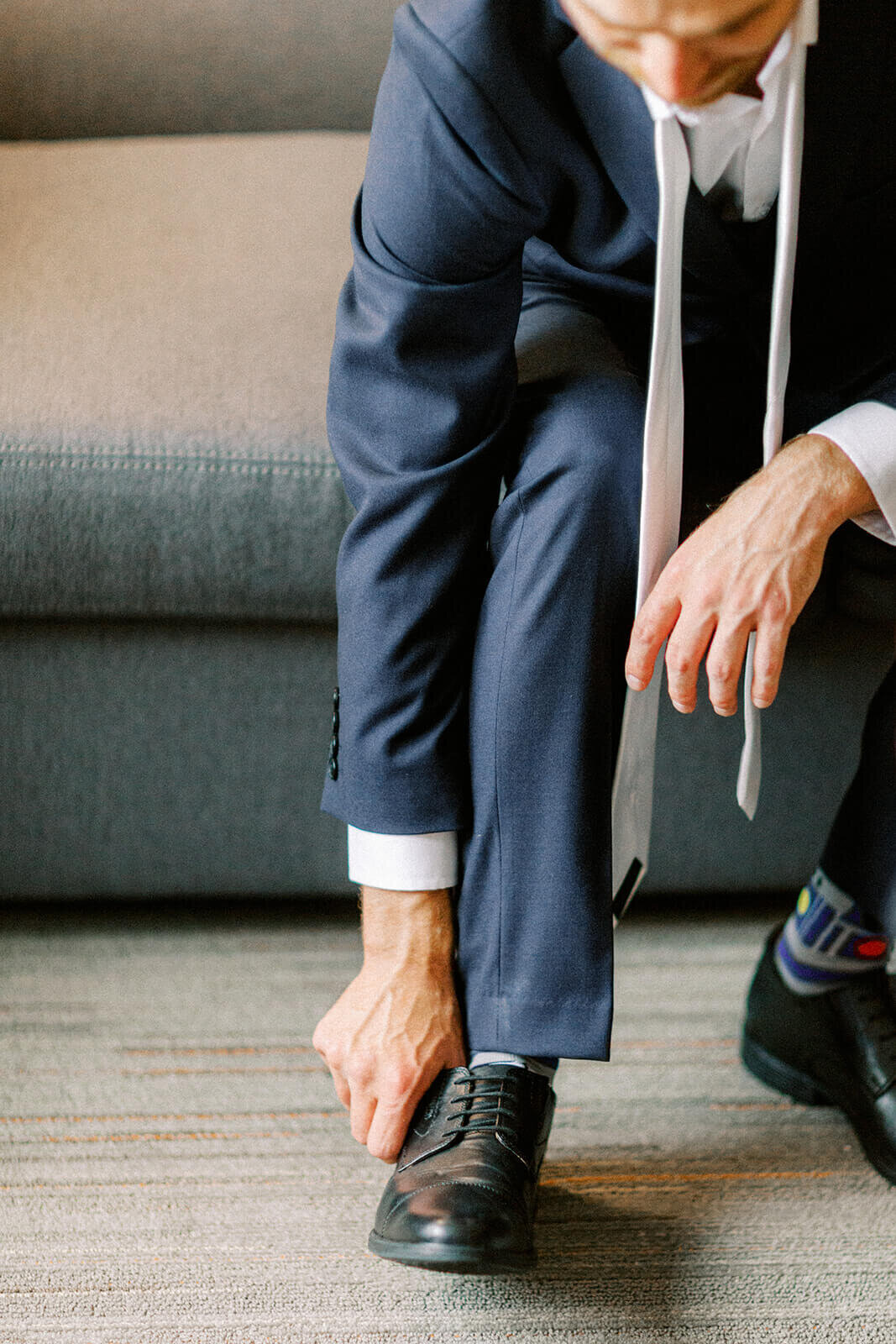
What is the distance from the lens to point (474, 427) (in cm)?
71

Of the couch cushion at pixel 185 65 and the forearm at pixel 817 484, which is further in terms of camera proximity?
the couch cushion at pixel 185 65

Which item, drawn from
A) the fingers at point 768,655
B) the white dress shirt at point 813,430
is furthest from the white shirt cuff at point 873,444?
the fingers at point 768,655

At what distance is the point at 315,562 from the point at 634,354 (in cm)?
32

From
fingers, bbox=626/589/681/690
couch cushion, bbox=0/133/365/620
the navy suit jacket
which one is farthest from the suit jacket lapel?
couch cushion, bbox=0/133/365/620

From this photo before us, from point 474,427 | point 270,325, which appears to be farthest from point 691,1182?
point 270,325

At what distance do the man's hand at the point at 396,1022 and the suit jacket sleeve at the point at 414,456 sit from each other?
0.21 feet

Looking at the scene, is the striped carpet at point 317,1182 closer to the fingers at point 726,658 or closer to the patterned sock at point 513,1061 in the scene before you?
the patterned sock at point 513,1061

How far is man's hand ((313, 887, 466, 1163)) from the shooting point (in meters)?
0.71

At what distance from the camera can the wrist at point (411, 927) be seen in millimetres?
732

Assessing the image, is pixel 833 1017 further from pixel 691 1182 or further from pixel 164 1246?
pixel 164 1246

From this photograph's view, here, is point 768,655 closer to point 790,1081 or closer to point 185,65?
point 790,1081

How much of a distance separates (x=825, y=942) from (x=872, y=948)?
0.12 ft

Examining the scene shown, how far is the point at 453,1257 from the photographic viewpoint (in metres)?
0.64

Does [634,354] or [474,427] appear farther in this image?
[634,354]
